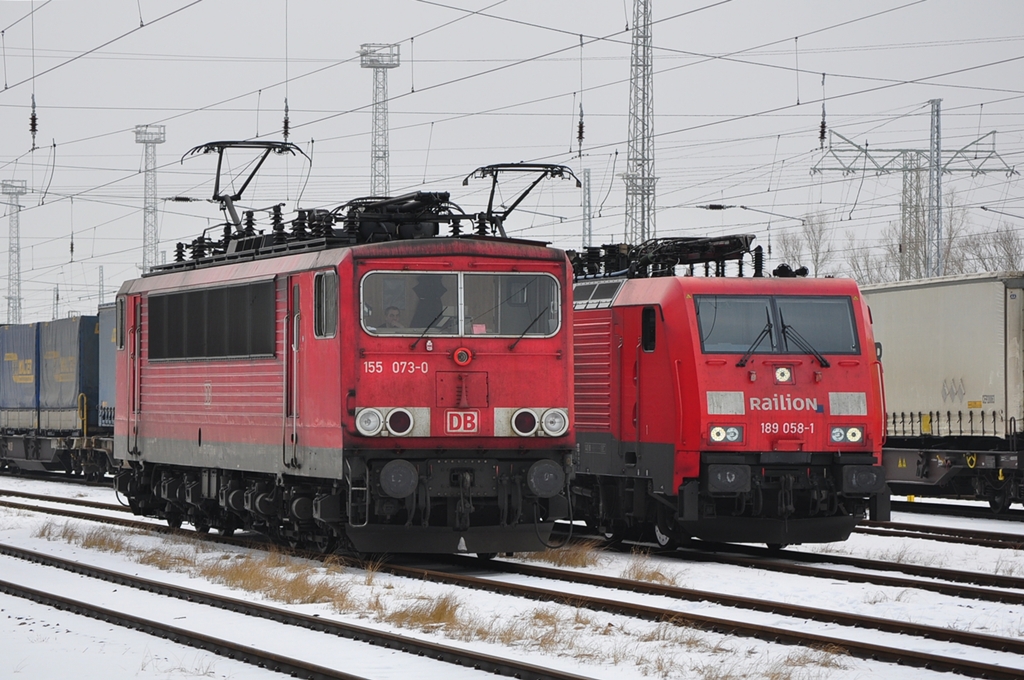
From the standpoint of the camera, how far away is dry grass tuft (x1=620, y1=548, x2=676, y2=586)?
1496 cm

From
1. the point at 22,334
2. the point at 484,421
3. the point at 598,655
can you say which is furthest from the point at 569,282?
the point at 22,334

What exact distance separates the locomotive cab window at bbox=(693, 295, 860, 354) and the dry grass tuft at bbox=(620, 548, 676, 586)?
7.89 feet

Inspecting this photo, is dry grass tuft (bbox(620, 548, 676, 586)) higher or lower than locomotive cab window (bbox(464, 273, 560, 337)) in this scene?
lower

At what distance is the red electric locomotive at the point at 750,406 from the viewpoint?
647 inches

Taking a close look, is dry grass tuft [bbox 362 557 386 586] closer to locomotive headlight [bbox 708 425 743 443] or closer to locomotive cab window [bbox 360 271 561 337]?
locomotive cab window [bbox 360 271 561 337]

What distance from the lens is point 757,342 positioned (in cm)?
1677

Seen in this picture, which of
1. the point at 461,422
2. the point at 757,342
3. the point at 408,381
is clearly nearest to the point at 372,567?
the point at 461,422

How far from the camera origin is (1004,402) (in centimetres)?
2214

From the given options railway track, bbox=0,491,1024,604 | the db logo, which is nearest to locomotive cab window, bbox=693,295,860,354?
railway track, bbox=0,491,1024,604

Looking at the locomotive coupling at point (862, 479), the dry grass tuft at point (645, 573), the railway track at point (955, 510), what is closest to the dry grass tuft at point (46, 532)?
the dry grass tuft at point (645, 573)

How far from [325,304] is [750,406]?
470cm

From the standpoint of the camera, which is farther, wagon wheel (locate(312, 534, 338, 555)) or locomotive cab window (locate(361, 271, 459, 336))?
wagon wheel (locate(312, 534, 338, 555))

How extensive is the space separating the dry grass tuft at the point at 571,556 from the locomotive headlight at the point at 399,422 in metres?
2.38

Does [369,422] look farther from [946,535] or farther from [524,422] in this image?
[946,535]
